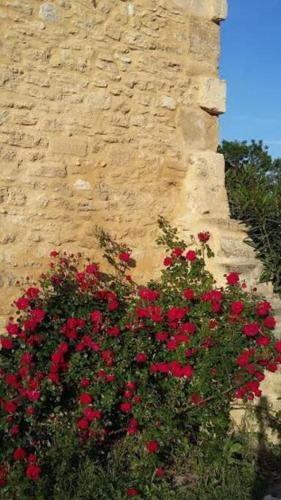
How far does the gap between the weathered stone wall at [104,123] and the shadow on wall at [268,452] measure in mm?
1427

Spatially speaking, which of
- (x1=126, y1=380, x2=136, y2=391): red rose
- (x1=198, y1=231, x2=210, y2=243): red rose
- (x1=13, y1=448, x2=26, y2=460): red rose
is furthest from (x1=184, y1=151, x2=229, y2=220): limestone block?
(x1=13, y1=448, x2=26, y2=460): red rose

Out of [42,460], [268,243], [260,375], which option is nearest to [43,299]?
[42,460]

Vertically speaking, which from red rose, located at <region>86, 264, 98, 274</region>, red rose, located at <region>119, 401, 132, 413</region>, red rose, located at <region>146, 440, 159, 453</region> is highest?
red rose, located at <region>86, 264, 98, 274</region>

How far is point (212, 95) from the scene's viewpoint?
4.89 meters

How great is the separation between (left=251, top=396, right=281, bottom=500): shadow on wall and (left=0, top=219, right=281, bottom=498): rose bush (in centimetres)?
39

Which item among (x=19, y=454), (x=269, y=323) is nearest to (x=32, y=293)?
(x=19, y=454)

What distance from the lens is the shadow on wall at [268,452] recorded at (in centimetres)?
355

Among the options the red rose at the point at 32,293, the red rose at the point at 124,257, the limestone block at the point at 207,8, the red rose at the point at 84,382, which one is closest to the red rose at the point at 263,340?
the red rose at the point at 124,257

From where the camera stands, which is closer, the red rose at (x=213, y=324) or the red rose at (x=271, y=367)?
the red rose at (x=271, y=367)

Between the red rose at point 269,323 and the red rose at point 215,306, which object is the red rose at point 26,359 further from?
the red rose at point 269,323

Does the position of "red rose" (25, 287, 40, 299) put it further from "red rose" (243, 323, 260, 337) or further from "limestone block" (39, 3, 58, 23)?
"limestone block" (39, 3, 58, 23)

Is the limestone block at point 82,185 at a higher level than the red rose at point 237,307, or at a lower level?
higher

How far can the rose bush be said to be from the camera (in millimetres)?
3191

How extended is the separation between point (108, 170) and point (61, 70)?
82 centimetres
